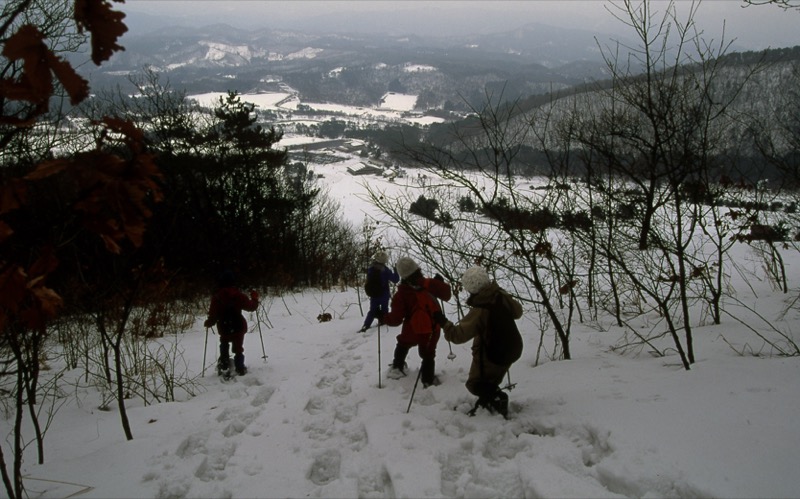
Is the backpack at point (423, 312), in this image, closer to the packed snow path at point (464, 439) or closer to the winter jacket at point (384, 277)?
the packed snow path at point (464, 439)

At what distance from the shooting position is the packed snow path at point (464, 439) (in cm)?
252

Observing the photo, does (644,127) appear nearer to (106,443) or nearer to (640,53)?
(640,53)

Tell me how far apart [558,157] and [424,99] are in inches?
5857

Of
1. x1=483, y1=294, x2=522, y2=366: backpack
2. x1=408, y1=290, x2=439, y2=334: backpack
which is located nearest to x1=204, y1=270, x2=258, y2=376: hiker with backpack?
x1=408, y1=290, x2=439, y2=334: backpack

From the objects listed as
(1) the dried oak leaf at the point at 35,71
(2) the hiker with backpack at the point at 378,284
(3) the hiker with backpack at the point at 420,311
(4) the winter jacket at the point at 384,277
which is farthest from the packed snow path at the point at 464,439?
(4) the winter jacket at the point at 384,277

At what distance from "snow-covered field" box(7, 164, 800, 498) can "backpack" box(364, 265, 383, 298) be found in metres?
1.90

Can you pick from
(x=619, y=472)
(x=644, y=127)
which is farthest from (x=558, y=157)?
(x=619, y=472)

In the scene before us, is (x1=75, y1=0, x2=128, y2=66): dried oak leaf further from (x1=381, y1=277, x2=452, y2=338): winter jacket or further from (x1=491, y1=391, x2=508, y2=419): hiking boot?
(x1=381, y1=277, x2=452, y2=338): winter jacket

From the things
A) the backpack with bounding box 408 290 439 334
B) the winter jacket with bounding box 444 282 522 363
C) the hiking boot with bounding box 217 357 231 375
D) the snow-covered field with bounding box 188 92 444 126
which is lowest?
the hiking boot with bounding box 217 357 231 375

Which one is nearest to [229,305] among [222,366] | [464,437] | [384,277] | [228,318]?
[228,318]

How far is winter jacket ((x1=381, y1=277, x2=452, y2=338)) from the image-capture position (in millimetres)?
4438

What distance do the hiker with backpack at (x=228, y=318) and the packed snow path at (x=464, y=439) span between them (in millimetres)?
644

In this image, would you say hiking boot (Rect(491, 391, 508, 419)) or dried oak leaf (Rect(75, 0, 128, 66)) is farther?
hiking boot (Rect(491, 391, 508, 419))

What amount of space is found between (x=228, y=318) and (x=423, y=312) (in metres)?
2.53
